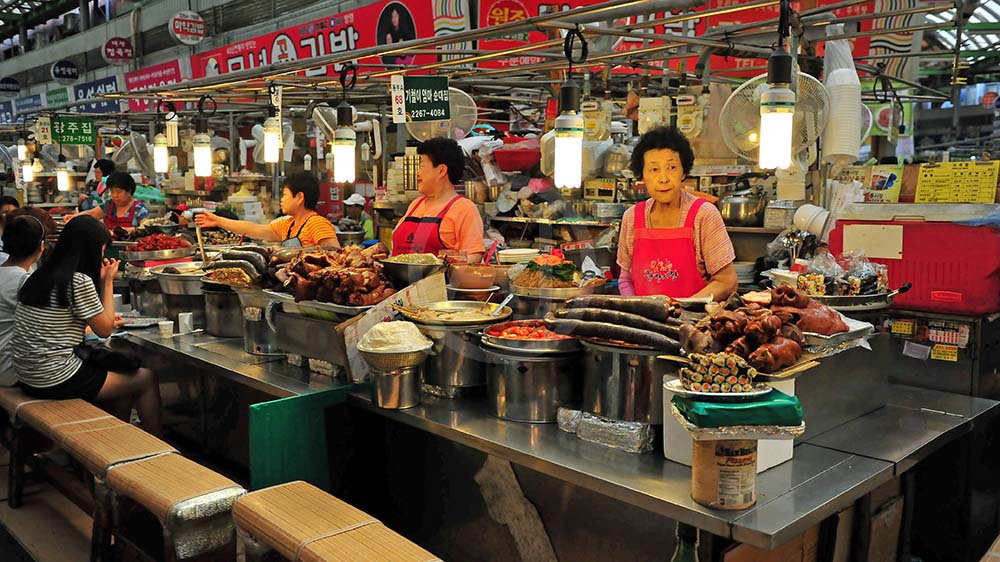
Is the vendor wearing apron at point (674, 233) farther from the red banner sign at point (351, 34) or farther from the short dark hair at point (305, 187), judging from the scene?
the red banner sign at point (351, 34)

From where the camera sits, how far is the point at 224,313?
4750 mm

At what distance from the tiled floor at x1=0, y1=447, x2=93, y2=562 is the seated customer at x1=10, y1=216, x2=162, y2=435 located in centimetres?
68

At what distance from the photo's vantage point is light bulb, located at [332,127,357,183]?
502 cm

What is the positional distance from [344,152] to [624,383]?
2990 mm

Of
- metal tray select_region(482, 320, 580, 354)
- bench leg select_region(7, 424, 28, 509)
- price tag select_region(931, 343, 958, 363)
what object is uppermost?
metal tray select_region(482, 320, 580, 354)

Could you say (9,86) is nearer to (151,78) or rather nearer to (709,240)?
(151,78)

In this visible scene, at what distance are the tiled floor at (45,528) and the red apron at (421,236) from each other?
7.65ft

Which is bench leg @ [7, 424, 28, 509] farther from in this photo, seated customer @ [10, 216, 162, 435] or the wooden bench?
the wooden bench

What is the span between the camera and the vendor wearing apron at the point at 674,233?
12.5ft

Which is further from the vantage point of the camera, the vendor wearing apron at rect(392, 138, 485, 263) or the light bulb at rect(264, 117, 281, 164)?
the light bulb at rect(264, 117, 281, 164)

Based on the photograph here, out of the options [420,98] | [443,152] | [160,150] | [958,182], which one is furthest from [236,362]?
[160,150]

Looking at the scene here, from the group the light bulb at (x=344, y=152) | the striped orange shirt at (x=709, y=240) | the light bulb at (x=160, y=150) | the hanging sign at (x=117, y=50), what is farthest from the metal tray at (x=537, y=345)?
the hanging sign at (x=117, y=50)

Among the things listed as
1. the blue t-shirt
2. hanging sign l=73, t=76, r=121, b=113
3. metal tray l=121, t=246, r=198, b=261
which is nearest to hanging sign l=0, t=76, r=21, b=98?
hanging sign l=73, t=76, r=121, b=113

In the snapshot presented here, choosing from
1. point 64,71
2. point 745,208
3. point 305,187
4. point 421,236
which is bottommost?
point 421,236
